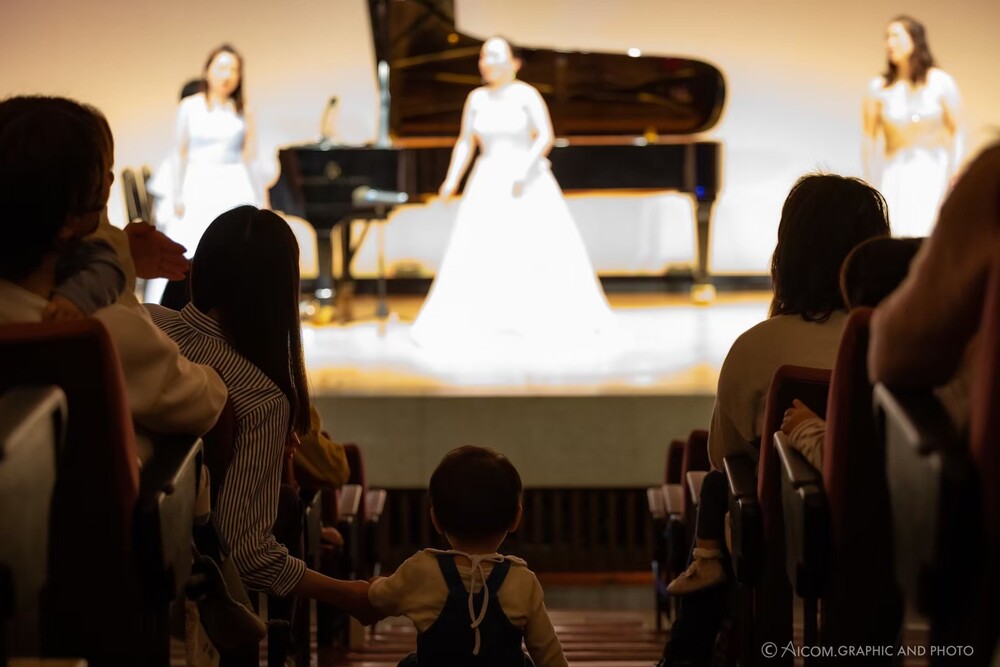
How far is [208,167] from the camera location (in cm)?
693

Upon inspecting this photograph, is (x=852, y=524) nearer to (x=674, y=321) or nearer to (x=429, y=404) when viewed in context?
(x=429, y=404)

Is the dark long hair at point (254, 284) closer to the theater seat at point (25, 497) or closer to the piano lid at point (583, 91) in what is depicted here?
the theater seat at point (25, 497)

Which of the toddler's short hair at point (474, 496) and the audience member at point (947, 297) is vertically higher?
the audience member at point (947, 297)

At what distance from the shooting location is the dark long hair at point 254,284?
2084 mm

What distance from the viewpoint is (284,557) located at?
6.74 feet

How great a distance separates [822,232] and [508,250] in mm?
4148

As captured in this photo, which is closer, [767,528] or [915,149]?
[767,528]

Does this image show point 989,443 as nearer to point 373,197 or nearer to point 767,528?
point 767,528

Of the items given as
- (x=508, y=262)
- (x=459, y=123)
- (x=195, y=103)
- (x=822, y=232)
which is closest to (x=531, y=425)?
(x=508, y=262)

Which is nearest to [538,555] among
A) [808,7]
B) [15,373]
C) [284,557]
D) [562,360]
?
[562,360]

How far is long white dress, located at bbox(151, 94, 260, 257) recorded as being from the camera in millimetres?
6859

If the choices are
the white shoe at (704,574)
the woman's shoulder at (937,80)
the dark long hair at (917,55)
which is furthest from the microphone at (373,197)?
the white shoe at (704,574)

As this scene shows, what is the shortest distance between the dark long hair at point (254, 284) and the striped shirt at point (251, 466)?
0.08ft

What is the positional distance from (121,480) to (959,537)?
40.6 inches
